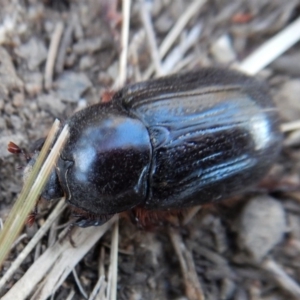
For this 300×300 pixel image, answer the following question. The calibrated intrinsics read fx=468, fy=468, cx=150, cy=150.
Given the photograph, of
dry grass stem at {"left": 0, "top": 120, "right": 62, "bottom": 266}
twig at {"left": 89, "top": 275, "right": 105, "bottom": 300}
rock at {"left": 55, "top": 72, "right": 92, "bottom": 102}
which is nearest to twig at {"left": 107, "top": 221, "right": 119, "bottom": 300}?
twig at {"left": 89, "top": 275, "right": 105, "bottom": 300}

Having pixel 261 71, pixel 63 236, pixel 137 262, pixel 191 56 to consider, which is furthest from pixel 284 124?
pixel 63 236

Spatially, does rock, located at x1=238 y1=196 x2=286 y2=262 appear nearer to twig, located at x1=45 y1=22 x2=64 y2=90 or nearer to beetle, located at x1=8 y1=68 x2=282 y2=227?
beetle, located at x1=8 y1=68 x2=282 y2=227

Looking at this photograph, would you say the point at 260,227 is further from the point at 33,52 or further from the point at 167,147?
the point at 33,52

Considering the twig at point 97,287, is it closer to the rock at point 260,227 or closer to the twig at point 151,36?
the rock at point 260,227

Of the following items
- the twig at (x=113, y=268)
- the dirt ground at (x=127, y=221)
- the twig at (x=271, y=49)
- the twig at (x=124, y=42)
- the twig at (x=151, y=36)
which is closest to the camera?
the twig at (x=113, y=268)

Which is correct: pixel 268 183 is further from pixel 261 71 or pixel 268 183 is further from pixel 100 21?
pixel 100 21

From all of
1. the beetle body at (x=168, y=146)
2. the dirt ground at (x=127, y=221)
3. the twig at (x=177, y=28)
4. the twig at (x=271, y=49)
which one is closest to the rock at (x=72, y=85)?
the dirt ground at (x=127, y=221)
